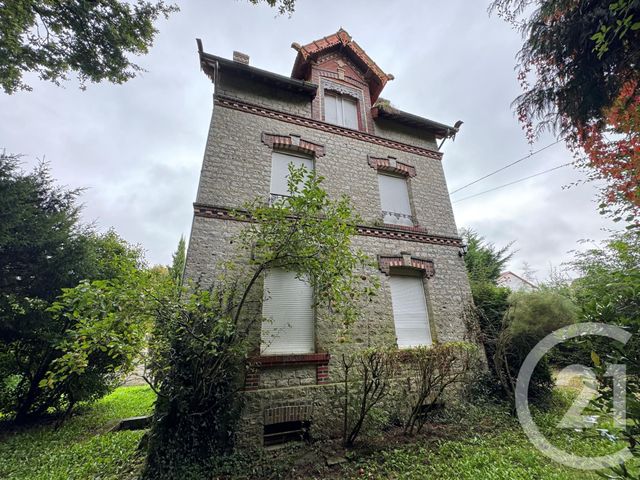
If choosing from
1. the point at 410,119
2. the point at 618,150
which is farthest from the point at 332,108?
the point at 618,150

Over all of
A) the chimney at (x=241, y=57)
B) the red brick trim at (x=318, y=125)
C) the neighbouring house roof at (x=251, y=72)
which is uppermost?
the chimney at (x=241, y=57)

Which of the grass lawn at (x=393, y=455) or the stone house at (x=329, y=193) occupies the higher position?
the stone house at (x=329, y=193)

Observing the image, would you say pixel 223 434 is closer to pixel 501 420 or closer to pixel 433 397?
pixel 433 397

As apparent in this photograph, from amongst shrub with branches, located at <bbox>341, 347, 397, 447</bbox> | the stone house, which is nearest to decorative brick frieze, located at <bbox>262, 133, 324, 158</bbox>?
the stone house

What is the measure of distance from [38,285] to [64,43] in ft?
18.0

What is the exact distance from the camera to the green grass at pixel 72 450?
11.9ft

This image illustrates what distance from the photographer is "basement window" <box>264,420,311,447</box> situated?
423cm

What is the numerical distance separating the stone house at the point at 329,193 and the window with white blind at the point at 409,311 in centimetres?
3

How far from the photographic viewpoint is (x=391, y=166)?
7.38 meters

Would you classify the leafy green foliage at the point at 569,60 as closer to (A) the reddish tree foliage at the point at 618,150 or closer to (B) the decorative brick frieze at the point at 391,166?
(A) the reddish tree foliage at the point at 618,150

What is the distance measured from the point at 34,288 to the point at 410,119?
442 inches

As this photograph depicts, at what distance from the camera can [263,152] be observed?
6.05 m

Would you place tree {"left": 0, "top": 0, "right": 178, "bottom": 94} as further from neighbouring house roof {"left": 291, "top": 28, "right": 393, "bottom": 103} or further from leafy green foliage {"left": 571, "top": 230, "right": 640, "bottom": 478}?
leafy green foliage {"left": 571, "top": 230, "right": 640, "bottom": 478}

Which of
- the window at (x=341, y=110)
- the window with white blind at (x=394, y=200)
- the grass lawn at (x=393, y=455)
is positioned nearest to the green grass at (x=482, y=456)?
the grass lawn at (x=393, y=455)
